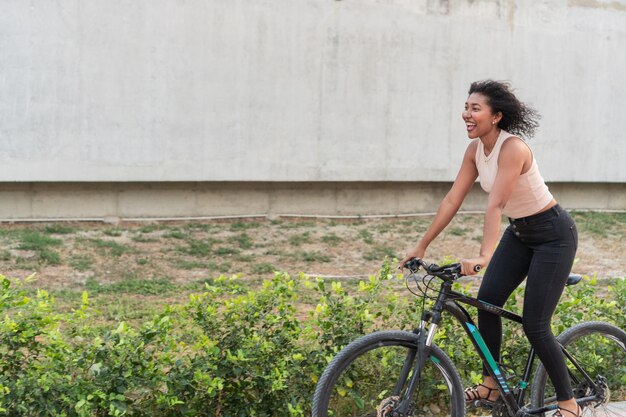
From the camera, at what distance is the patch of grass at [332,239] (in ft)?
38.5

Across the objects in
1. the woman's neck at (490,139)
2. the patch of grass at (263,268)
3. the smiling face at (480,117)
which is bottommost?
the patch of grass at (263,268)

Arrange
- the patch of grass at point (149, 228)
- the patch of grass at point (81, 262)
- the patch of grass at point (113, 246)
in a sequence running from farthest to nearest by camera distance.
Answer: the patch of grass at point (149, 228) < the patch of grass at point (113, 246) < the patch of grass at point (81, 262)

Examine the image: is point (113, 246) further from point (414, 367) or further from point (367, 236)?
point (414, 367)

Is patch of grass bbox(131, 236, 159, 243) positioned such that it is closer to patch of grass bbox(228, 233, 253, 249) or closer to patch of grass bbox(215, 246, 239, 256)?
patch of grass bbox(215, 246, 239, 256)

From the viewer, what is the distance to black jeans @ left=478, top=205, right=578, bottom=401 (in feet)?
12.7

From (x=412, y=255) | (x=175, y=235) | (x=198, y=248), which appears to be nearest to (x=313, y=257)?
(x=198, y=248)

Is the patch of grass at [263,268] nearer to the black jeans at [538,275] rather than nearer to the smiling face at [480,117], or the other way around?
the black jeans at [538,275]

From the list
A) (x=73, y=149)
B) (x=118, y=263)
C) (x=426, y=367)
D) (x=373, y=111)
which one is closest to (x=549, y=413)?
(x=426, y=367)

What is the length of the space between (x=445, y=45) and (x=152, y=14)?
17.1 ft

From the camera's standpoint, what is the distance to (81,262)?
32.0 ft

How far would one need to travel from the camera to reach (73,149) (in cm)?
1129

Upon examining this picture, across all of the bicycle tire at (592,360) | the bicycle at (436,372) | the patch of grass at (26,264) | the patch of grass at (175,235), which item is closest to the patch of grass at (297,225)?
the patch of grass at (175,235)

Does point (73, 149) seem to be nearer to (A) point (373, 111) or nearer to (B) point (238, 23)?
(B) point (238, 23)

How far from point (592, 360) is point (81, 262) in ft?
22.3
